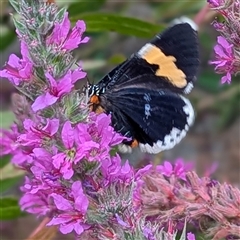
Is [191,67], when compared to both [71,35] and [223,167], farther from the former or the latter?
[223,167]

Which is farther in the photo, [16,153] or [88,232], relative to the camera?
[16,153]

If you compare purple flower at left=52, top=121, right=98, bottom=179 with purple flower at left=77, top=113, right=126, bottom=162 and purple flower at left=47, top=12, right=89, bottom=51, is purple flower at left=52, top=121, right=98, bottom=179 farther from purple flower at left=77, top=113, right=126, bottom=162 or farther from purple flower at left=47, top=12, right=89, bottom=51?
purple flower at left=47, top=12, right=89, bottom=51

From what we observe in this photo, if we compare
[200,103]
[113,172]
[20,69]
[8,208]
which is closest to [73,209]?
[113,172]

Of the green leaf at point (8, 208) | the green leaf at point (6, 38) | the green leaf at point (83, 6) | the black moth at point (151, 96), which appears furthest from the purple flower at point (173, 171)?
the green leaf at point (6, 38)

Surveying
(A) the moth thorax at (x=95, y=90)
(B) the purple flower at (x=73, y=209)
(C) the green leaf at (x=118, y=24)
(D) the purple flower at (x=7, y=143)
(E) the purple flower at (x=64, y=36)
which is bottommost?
(B) the purple flower at (x=73, y=209)

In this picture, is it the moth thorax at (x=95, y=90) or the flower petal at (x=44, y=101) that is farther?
the moth thorax at (x=95, y=90)

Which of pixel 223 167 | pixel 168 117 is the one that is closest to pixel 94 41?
pixel 223 167

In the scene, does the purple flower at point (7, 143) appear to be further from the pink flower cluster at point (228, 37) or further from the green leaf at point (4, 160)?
the pink flower cluster at point (228, 37)
